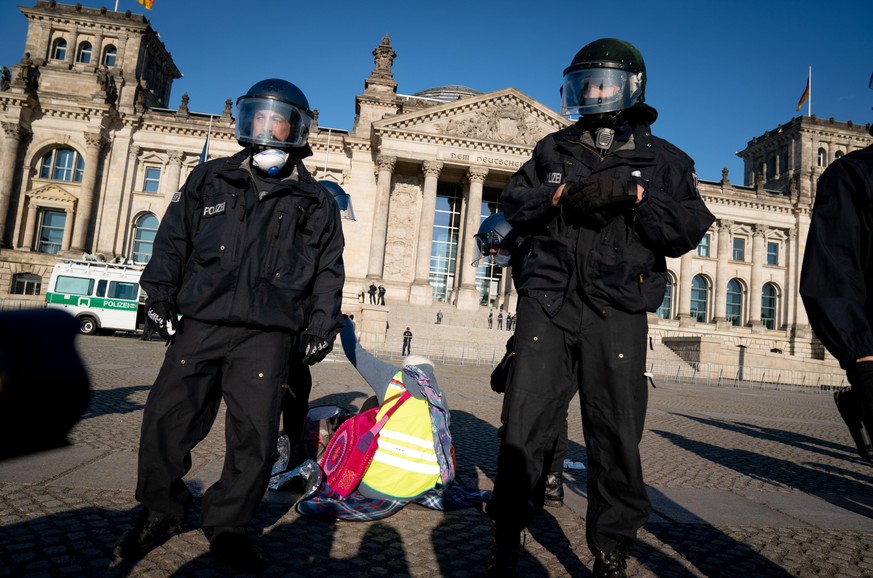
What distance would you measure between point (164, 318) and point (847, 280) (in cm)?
284

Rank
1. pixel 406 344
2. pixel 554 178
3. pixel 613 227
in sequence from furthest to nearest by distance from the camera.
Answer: pixel 406 344, pixel 554 178, pixel 613 227

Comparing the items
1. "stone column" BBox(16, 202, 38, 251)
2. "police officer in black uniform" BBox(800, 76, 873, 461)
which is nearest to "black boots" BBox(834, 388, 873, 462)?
"police officer in black uniform" BBox(800, 76, 873, 461)

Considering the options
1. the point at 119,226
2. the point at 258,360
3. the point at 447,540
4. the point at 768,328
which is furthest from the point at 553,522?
the point at 768,328

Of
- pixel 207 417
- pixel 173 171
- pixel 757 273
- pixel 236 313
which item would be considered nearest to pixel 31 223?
pixel 173 171

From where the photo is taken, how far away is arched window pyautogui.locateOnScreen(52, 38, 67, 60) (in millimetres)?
40188

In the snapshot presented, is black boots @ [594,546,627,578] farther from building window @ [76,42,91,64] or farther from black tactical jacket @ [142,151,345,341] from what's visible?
building window @ [76,42,91,64]

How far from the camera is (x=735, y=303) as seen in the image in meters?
44.1

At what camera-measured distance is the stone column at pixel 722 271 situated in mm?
42406

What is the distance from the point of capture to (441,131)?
36000mm

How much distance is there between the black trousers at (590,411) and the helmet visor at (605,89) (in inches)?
40.2

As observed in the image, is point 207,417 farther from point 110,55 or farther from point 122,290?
point 110,55

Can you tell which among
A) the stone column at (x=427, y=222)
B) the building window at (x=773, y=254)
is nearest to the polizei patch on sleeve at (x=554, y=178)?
the stone column at (x=427, y=222)

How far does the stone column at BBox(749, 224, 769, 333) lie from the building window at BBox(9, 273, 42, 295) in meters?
48.2

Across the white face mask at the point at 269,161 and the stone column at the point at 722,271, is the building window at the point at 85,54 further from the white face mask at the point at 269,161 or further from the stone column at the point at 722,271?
the stone column at the point at 722,271
